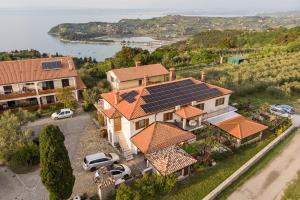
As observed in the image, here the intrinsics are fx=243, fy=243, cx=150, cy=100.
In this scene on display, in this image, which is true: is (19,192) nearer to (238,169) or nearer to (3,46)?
(238,169)

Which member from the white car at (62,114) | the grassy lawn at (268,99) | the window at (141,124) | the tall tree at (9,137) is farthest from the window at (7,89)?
the grassy lawn at (268,99)

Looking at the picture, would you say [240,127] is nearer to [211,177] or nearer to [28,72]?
[211,177]

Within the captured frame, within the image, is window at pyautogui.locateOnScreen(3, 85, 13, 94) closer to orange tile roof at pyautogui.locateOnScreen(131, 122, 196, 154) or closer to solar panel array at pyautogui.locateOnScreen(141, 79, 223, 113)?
solar panel array at pyautogui.locateOnScreen(141, 79, 223, 113)

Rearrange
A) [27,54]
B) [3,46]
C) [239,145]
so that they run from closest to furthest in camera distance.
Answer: [239,145]
[27,54]
[3,46]

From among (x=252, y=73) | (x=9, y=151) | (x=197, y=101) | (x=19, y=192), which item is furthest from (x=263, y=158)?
(x=252, y=73)

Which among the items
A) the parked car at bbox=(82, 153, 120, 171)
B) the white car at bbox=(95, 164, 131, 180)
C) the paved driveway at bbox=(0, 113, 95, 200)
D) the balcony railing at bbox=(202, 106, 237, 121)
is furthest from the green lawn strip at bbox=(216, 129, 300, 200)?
the paved driveway at bbox=(0, 113, 95, 200)

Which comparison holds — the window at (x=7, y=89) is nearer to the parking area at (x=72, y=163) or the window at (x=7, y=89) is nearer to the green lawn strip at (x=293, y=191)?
the parking area at (x=72, y=163)
